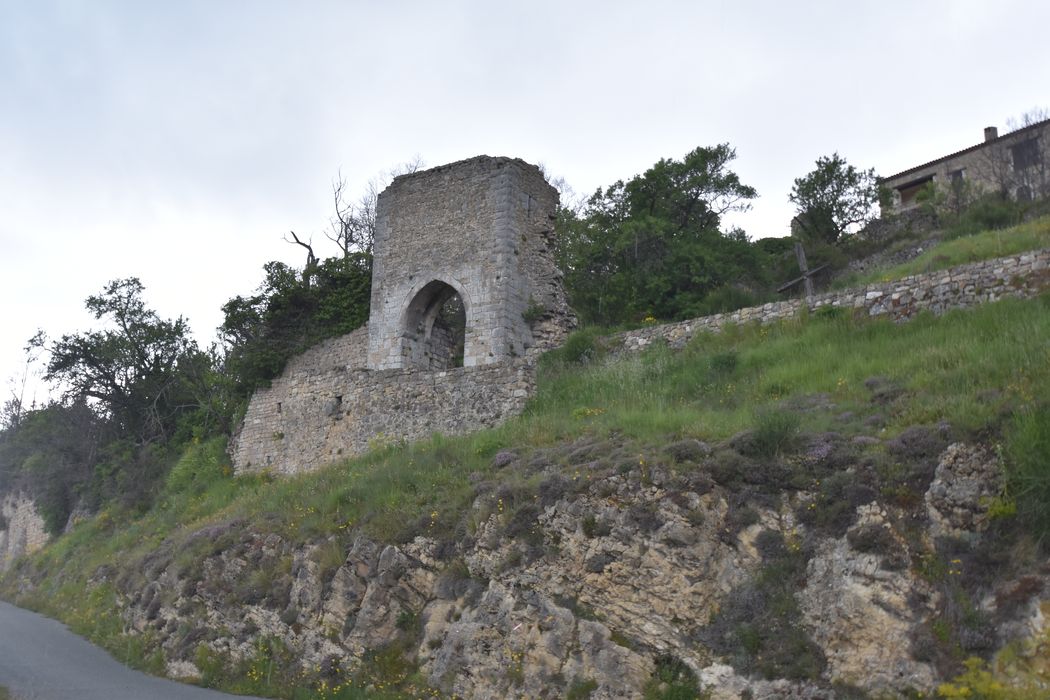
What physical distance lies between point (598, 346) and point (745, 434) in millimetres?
7043

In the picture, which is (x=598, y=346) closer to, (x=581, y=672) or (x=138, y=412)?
(x=581, y=672)

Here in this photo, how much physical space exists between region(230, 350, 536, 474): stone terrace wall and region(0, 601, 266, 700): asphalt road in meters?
5.30

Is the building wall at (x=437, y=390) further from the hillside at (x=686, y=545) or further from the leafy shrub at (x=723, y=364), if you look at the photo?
the leafy shrub at (x=723, y=364)

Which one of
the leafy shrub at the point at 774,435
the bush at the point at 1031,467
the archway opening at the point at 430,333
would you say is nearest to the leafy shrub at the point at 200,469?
the archway opening at the point at 430,333

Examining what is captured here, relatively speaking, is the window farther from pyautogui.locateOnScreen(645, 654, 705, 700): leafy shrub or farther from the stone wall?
the stone wall

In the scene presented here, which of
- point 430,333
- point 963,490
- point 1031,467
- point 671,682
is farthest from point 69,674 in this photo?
point 1031,467

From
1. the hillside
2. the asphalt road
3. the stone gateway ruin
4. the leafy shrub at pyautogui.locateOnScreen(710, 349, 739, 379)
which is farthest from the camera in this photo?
the stone gateway ruin

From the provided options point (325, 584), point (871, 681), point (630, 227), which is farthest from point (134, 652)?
point (630, 227)

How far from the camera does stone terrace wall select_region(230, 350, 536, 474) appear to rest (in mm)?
16469

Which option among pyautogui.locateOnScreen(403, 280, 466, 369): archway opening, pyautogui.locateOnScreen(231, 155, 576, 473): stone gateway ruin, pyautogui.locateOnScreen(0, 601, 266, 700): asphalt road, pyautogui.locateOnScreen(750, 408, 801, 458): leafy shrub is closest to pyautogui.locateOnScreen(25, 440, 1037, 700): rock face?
pyautogui.locateOnScreen(750, 408, 801, 458): leafy shrub

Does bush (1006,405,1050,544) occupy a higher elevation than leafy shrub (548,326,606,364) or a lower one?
lower

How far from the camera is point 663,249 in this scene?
23.3 metres

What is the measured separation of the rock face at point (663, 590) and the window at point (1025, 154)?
948 inches

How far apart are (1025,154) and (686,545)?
85.3 feet
